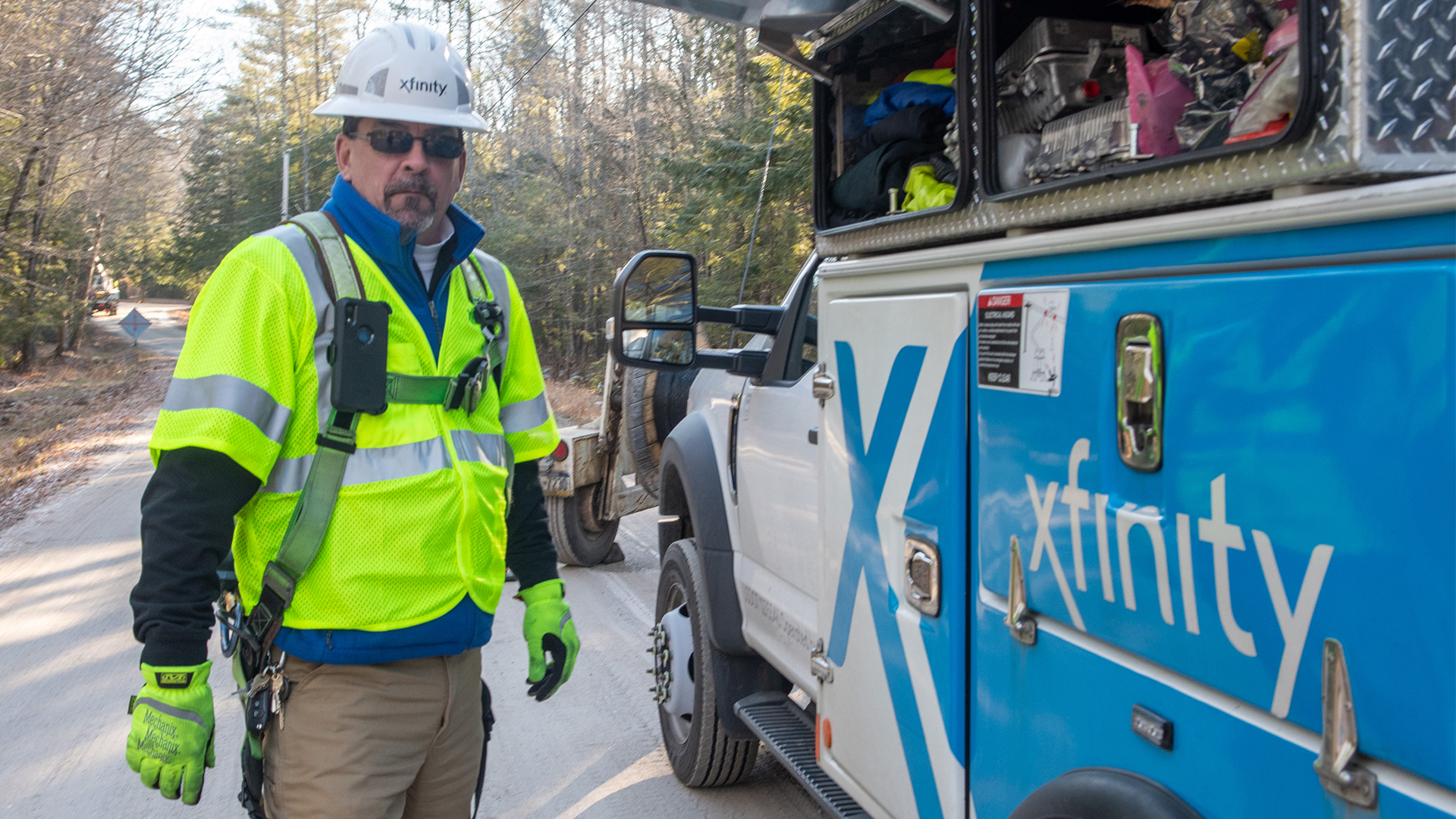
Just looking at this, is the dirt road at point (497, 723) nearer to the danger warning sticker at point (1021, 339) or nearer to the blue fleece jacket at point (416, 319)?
the blue fleece jacket at point (416, 319)

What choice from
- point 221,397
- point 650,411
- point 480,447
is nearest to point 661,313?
point 480,447

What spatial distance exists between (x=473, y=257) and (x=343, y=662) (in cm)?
106

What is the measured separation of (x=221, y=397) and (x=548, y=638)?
1074mm

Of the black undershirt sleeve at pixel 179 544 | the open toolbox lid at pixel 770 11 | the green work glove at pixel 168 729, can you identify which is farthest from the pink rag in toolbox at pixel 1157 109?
the green work glove at pixel 168 729

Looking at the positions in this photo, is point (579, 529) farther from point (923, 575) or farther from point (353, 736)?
point (923, 575)

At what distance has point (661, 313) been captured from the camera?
353cm

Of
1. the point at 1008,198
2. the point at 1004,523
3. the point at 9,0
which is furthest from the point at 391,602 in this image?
the point at 9,0

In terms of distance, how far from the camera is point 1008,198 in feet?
6.29

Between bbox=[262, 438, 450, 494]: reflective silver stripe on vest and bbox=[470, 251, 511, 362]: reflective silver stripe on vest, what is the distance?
0.41m

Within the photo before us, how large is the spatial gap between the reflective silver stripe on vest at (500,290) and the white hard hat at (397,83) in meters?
0.37

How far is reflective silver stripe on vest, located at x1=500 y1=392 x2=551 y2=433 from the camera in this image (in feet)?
8.77

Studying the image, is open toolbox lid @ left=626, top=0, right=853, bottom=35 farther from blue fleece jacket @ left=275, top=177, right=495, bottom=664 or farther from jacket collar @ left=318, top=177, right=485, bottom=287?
jacket collar @ left=318, top=177, right=485, bottom=287

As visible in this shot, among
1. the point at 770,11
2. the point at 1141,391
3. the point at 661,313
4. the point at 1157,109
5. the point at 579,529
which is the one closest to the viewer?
the point at 1141,391

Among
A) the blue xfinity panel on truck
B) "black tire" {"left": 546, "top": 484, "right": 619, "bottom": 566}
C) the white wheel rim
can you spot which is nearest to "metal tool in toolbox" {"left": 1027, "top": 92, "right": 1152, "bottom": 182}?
the blue xfinity panel on truck
